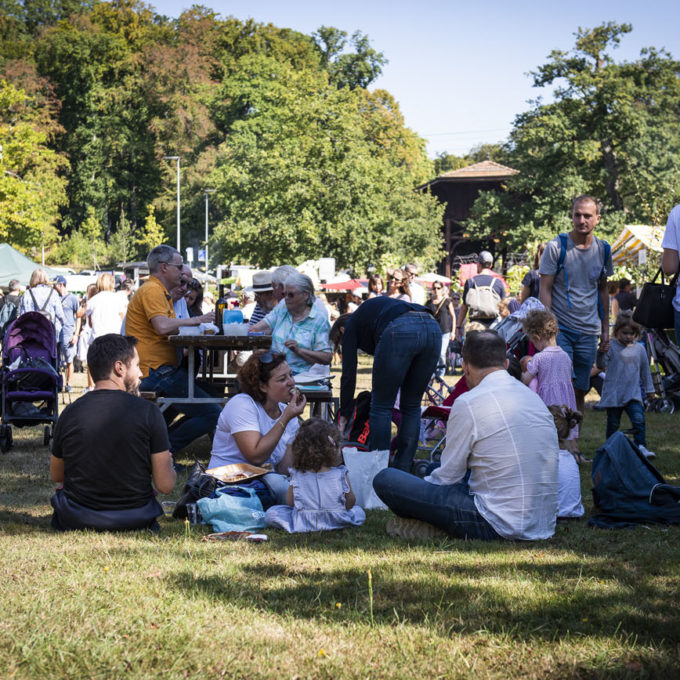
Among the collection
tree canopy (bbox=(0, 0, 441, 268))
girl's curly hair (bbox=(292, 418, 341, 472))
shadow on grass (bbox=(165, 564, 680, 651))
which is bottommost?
shadow on grass (bbox=(165, 564, 680, 651))

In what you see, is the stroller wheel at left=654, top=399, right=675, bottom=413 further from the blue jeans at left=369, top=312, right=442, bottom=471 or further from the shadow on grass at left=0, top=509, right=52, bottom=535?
the shadow on grass at left=0, top=509, right=52, bottom=535

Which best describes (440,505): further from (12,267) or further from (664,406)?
(12,267)

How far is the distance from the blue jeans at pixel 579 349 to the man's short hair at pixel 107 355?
412cm

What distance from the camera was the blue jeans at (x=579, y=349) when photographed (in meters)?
8.34

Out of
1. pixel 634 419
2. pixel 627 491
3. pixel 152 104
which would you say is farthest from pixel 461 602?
pixel 152 104

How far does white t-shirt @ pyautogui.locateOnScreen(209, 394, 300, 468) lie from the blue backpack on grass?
2.12 metres

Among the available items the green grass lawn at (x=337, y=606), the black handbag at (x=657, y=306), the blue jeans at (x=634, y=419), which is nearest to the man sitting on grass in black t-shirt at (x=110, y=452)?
the green grass lawn at (x=337, y=606)

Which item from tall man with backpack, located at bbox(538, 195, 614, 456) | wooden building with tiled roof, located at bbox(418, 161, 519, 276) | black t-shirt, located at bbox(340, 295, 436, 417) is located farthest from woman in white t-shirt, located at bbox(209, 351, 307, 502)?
wooden building with tiled roof, located at bbox(418, 161, 519, 276)

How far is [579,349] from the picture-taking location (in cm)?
837

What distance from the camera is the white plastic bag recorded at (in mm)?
6652

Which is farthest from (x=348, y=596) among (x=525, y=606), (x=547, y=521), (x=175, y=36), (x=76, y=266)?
(x=175, y=36)

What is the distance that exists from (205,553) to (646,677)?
2.54 meters

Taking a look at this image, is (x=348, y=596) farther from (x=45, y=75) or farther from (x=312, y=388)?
(x=45, y=75)

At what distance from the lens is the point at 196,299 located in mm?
11117
